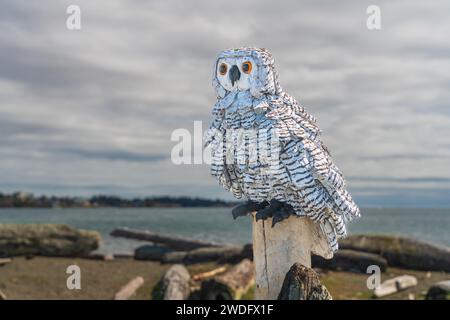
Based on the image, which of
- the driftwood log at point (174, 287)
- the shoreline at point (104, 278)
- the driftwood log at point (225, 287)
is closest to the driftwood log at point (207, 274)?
the shoreline at point (104, 278)

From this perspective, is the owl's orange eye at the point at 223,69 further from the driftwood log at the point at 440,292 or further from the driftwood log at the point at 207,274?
the driftwood log at the point at 207,274

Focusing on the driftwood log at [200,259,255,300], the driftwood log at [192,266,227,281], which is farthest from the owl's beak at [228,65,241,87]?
the driftwood log at [192,266,227,281]

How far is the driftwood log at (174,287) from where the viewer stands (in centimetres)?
1033

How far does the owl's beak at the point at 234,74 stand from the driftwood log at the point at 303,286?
177 cm

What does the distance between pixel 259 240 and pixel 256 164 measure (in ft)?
2.36

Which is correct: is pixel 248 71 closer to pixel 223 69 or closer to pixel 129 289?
pixel 223 69

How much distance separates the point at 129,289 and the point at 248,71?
7.85 meters

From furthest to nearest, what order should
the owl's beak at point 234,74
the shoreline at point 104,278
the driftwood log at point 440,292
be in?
the shoreline at point 104,278
the driftwood log at point 440,292
the owl's beak at point 234,74

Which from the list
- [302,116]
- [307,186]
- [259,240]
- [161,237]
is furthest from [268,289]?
[161,237]

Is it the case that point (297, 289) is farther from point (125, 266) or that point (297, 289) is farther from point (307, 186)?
point (125, 266)

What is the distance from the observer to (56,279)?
41.3 feet

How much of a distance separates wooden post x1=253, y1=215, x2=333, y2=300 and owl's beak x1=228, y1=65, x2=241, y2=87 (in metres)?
1.32
